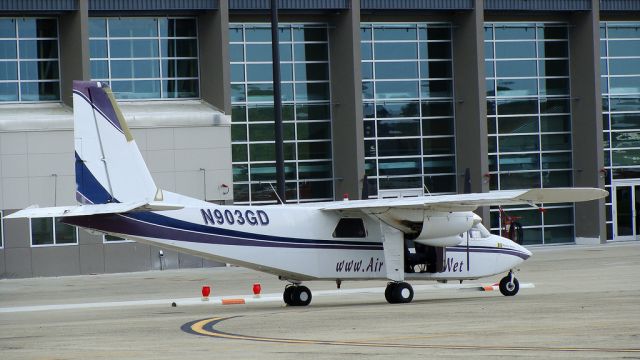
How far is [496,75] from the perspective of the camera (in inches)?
2069

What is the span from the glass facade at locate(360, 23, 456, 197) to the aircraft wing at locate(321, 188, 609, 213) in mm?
24053

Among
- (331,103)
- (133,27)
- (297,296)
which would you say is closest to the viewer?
(297,296)

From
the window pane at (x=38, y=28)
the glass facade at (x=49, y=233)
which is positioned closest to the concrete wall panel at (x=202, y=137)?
the glass facade at (x=49, y=233)

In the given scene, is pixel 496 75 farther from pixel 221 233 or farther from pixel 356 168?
pixel 221 233

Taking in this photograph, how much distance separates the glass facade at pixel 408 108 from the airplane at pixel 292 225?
74.8ft

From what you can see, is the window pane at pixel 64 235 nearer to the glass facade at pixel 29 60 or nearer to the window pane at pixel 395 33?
the glass facade at pixel 29 60

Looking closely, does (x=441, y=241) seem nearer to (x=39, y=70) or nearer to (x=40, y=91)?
(x=40, y=91)

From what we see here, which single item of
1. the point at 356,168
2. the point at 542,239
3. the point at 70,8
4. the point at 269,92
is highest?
the point at 70,8

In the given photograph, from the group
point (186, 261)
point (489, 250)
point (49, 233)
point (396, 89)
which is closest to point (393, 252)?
point (489, 250)

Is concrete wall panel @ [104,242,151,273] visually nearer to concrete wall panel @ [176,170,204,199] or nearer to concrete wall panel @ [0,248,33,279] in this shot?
concrete wall panel @ [176,170,204,199]

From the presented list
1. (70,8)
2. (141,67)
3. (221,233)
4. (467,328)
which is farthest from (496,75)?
(467,328)

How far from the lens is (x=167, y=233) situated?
24.1 meters

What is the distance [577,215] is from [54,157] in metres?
24.4

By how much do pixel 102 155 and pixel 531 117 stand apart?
32.4 meters
